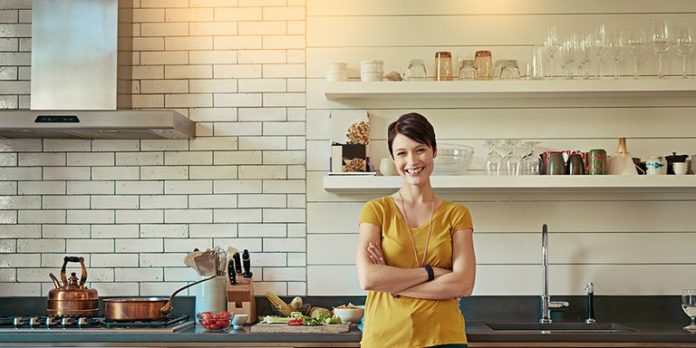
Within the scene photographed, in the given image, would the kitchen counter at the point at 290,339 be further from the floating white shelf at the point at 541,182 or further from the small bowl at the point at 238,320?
the floating white shelf at the point at 541,182

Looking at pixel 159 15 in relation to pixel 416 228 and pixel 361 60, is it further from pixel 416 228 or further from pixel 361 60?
pixel 416 228

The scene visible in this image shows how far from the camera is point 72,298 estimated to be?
4262mm

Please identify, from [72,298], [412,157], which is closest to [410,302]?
[412,157]

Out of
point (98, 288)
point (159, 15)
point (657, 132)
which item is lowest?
point (98, 288)

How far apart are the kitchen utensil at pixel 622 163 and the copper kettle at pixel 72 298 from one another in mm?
2493

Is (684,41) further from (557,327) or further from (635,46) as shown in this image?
(557,327)

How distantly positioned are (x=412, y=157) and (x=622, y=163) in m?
1.68

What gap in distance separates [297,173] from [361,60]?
25.3 inches

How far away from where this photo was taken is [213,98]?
4.66m

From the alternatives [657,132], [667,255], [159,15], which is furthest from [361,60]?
[667,255]

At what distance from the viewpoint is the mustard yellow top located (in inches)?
118

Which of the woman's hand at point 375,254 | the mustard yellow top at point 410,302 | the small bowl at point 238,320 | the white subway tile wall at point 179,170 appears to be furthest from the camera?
the white subway tile wall at point 179,170

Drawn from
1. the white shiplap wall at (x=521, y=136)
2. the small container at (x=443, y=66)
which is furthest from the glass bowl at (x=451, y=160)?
the small container at (x=443, y=66)

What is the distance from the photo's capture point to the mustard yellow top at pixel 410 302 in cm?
300
